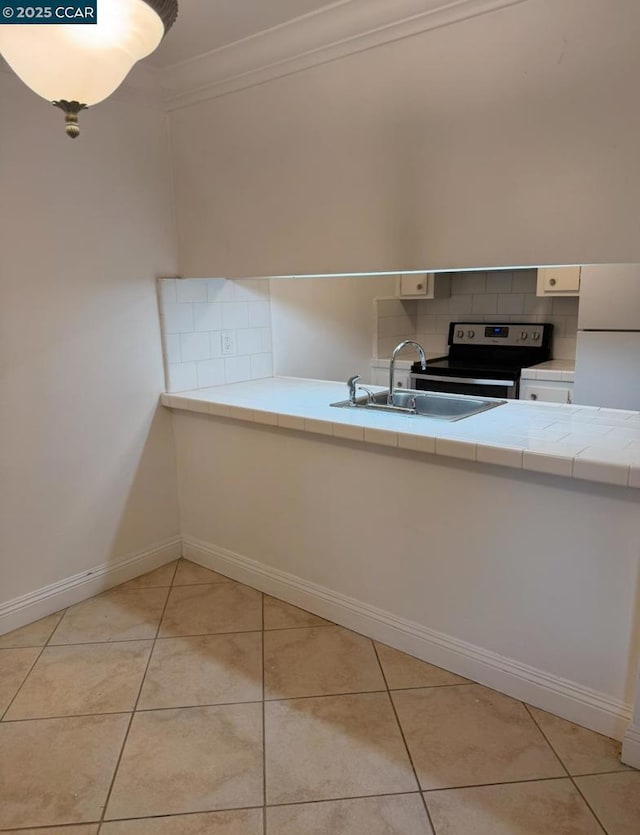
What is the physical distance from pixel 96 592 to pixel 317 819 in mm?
1627

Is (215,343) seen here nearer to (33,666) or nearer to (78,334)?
(78,334)

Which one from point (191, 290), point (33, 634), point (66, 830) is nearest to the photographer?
point (66, 830)

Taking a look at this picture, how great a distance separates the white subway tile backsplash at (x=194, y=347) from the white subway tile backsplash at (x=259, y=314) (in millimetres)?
316

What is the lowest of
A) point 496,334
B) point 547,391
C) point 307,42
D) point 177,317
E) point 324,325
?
point 547,391

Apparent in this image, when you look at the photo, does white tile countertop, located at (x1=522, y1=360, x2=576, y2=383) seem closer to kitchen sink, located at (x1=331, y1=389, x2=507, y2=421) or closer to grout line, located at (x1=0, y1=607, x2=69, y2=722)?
kitchen sink, located at (x1=331, y1=389, x2=507, y2=421)

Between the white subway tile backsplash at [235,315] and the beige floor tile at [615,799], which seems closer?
the beige floor tile at [615,799]

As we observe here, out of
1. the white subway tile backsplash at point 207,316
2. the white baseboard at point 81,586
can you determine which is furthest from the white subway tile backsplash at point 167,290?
the white baseboard at point 81,586

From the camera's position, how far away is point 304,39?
2133 mm

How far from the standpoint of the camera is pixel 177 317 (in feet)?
9.52

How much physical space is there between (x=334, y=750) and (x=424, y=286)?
10.2 ft

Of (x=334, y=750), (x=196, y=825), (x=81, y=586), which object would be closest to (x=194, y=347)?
(x=81, y=586)

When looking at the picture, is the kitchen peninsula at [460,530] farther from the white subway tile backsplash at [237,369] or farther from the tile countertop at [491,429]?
the white subway tile backsplash at [237,369]

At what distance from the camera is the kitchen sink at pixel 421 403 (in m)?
2.60

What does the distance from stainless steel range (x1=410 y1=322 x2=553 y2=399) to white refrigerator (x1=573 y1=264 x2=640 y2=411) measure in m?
0.48
